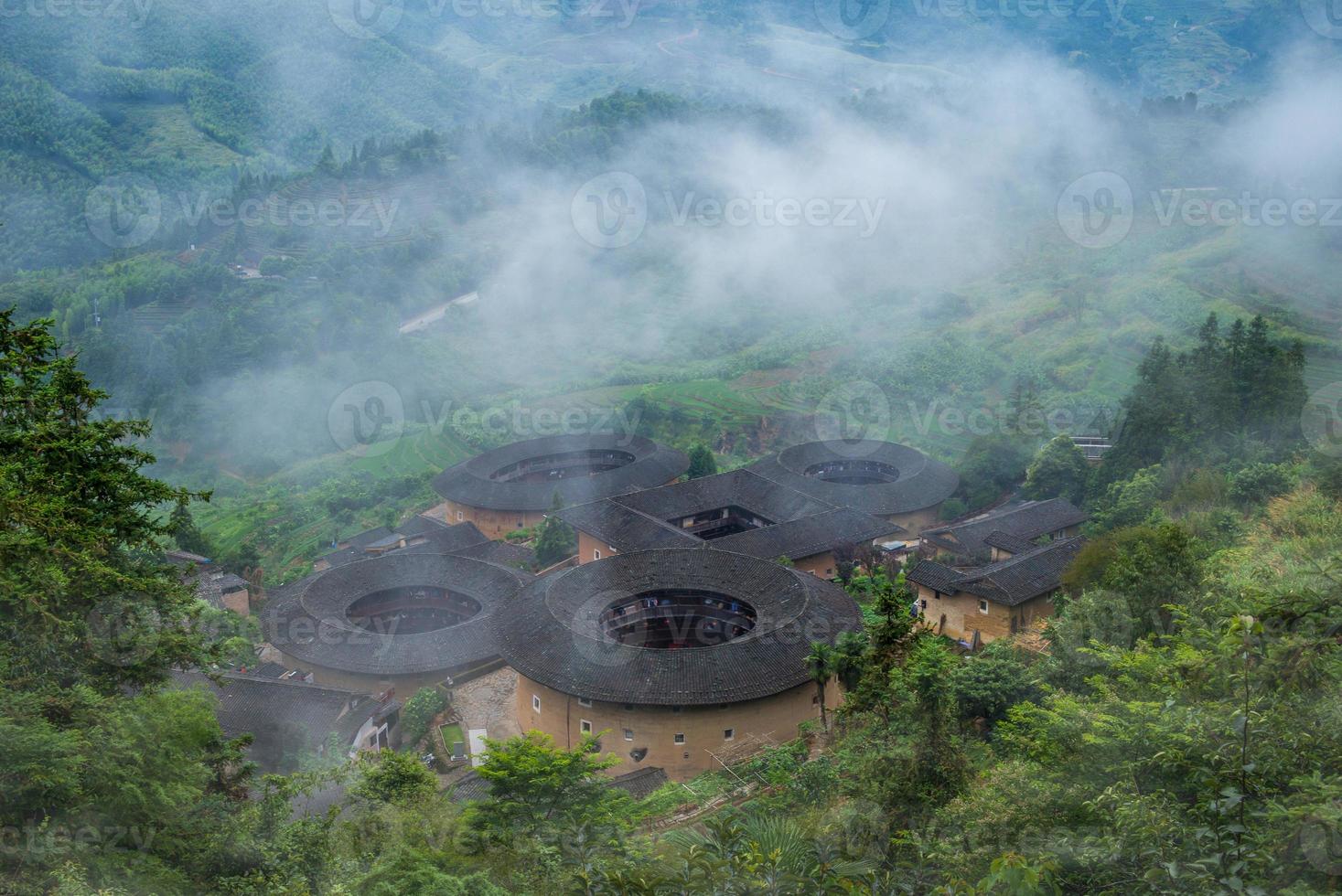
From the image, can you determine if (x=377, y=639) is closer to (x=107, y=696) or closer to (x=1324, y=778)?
(x=107, y=696)

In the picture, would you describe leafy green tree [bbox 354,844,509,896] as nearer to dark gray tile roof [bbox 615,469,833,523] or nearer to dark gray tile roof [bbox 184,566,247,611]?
dark gray tile roof [bbox 184,566,247,611]

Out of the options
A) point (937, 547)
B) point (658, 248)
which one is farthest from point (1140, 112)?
Result: point (937, 547)

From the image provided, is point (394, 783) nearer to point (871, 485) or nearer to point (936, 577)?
point (936, 577)

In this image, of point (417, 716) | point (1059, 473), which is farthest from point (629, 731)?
point (1059, 473)

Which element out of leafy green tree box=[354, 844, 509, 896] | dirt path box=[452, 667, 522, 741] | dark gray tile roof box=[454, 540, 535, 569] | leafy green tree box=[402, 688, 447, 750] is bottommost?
dirt path box=[452, 667, 522, 741]

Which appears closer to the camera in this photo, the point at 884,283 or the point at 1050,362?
the point at 1050,362

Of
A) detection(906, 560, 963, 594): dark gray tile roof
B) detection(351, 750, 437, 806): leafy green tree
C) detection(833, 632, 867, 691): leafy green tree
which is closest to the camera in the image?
detection(351, 750, 437, 806): leafy green tree

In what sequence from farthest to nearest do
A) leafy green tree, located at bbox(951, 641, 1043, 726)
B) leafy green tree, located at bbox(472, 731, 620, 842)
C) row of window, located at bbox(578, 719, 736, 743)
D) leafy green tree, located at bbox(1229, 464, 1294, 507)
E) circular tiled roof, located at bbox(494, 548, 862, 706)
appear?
leafy green tree, located at bbox(1229, 464, 1294, 507) < row of window, located at bbox(578, 719, 736, 743) < circular tiled roof, located at bbox(494, 548, 862, 706) < leafy green tree, located at bbox(951, 641, 1043, 726) < leafy green tree, located at bbox(472, 731, 620, 842)

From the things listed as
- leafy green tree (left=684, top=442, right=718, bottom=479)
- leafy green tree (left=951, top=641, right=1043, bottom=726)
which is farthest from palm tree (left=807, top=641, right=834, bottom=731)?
leafy green tree (left=684, top=442, right=718, bottom=479)
